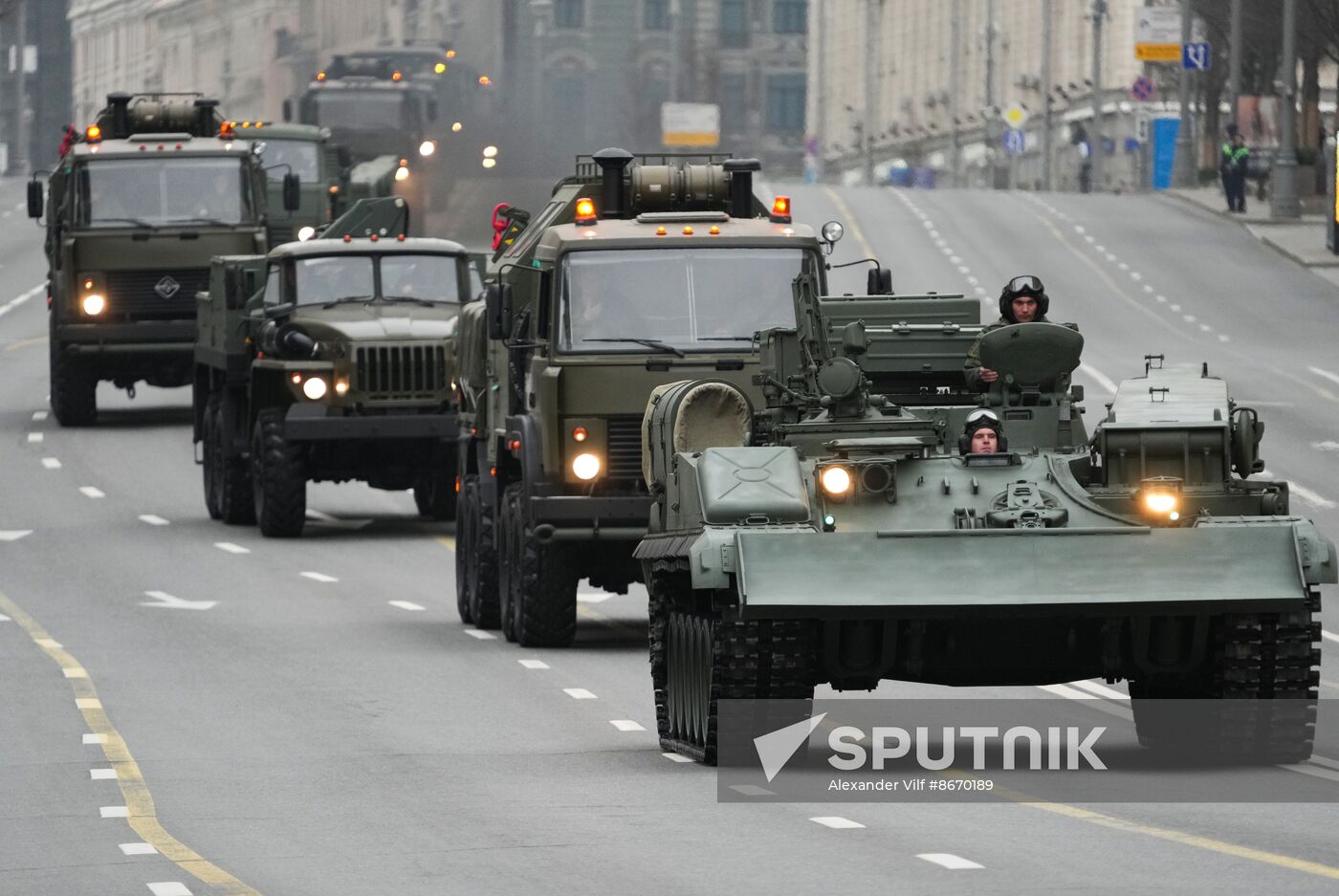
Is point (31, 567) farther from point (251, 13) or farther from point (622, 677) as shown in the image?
point (251, 13)

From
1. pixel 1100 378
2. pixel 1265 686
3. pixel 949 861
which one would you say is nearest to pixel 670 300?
pixel 1265 686

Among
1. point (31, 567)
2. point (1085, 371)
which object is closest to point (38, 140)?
point (1085, 371)

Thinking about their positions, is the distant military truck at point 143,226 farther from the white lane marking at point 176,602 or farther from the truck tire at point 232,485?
the white lane marking at point 176,602

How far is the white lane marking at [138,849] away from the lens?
13438mm

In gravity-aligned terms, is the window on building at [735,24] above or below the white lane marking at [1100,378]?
above

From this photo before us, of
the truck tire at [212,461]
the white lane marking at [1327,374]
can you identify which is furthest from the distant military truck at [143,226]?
the white lane marking at [1327,374]

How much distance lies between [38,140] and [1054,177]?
77.2 metres

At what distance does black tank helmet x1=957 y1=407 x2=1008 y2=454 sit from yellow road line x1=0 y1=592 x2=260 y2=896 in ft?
14.1

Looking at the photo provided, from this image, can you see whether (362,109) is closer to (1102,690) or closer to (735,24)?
(735,24)

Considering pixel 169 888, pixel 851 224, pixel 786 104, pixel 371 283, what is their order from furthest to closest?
pixel 786 104 → pixel 851 224 → pixel 371 283 → pixel 169 888

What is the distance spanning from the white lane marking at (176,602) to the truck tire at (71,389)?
15201mm

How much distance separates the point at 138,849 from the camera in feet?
44.5

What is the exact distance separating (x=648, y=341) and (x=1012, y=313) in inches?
195

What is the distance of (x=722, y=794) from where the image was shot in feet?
49.1
